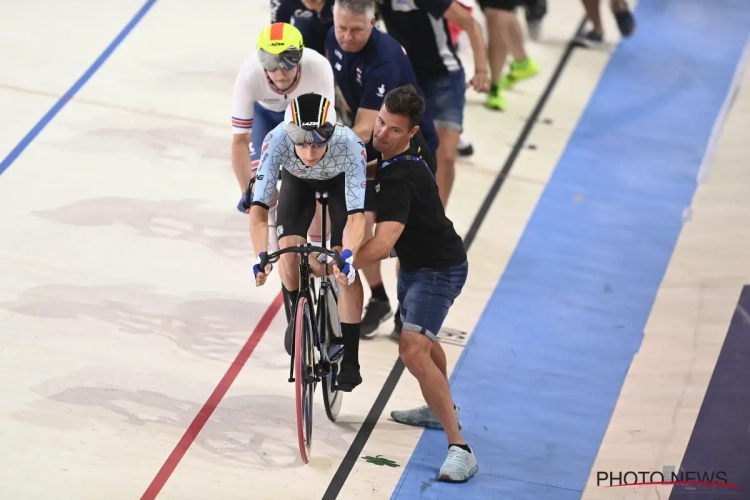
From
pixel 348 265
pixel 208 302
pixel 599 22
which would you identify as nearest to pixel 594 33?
pixel 599 22

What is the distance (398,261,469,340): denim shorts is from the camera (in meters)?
4.97

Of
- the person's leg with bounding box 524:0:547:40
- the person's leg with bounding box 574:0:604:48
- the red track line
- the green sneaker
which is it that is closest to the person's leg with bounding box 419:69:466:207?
the red track line

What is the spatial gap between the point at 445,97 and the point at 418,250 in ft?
6.01

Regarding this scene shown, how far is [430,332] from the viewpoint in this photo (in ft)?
16.4

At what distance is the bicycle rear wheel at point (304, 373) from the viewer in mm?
4723

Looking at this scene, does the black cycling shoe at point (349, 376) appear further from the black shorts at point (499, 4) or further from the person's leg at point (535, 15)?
the person's leg at point (535, 15)

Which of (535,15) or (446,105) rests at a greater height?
(446,105)

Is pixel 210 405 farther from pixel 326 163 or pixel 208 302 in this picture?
pixel 326 163

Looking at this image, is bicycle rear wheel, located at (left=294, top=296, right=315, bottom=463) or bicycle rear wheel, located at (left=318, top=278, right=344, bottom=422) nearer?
bicycle rear wheel, located at (left=294, top=296, right=315, bottom=463)

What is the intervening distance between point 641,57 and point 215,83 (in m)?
3.72

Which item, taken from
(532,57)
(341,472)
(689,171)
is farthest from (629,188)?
(341,472)

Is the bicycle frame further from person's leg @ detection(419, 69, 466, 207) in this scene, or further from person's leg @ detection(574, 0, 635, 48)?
person's leg @ detection(574, 0, 635, 48)

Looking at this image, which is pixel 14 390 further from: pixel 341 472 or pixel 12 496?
pixel 341 472

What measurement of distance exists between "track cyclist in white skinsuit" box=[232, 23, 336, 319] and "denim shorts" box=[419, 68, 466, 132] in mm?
1127
